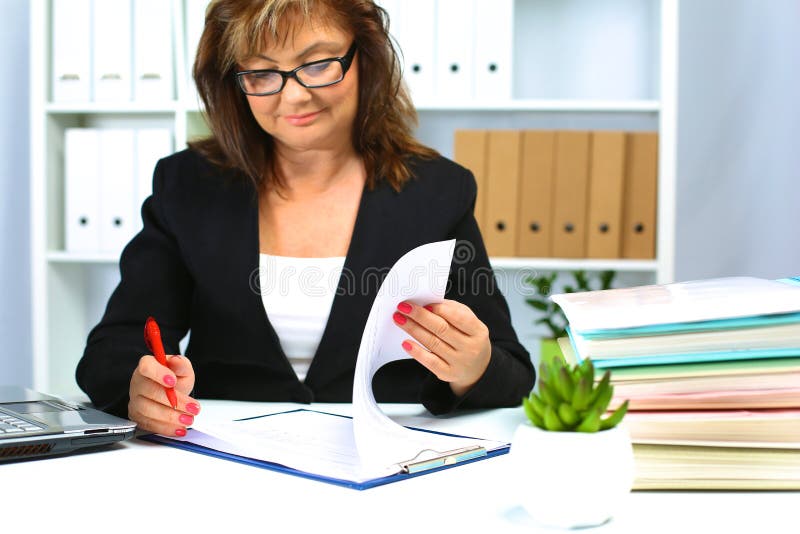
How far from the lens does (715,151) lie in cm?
255

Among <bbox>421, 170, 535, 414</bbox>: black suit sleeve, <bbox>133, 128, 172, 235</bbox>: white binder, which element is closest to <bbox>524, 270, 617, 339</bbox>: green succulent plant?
<bbox>421, 170, 535, 414</bbox>: black suit sleeve

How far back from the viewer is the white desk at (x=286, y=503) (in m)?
0.62

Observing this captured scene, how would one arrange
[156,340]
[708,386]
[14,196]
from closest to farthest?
[708,386] → [156,340] → [14,196]

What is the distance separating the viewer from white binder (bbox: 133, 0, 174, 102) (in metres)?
2.39

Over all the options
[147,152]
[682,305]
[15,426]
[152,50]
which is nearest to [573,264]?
[147,152]

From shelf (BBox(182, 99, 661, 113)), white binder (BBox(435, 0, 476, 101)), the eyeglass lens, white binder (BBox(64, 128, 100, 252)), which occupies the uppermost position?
white binder (BBox(435, 0, 476, 101))

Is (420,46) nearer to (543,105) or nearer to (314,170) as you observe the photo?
(543,105)

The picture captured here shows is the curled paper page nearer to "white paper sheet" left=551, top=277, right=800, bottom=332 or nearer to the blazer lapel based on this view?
"white paper sheet" left=551, top=277, right=800, bottom=332

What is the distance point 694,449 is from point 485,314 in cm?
63

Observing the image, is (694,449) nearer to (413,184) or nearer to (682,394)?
(682,394)

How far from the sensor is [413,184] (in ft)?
4.89

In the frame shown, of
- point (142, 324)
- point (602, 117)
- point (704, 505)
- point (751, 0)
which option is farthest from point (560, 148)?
point (704, 505)

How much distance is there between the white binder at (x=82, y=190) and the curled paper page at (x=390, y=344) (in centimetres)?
175

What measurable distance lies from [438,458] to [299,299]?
0.69 metres
